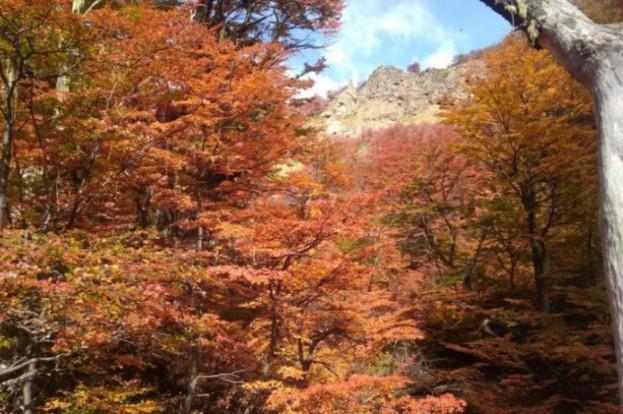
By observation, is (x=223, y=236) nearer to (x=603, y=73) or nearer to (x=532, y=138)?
(x=603, y=73)

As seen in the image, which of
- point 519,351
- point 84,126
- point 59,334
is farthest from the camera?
point 519,351

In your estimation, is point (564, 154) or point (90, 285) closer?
point (90, 285)

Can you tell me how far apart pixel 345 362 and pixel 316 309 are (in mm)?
1090

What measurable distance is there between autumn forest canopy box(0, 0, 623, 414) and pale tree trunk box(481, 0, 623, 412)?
3.68 metres

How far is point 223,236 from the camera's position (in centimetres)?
644

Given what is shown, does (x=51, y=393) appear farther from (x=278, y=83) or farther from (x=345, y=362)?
(x=278, y=83)

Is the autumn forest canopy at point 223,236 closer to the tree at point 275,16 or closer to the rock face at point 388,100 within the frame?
the tree at point 275,16

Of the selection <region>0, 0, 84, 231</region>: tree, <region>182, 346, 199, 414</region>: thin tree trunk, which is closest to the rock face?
<region>182, 346, 199, 414</region>: thin tree trunk

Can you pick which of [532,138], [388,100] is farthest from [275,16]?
[388,100]

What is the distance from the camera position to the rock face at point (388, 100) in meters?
45.7

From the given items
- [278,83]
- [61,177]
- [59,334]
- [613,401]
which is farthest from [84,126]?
[613,401]

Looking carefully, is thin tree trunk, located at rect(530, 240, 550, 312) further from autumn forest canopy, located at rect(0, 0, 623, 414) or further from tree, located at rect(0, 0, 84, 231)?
tree, located at rect(0, 0, 84, 231)

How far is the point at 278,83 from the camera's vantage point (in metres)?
7.25

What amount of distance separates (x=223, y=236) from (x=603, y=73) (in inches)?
201
